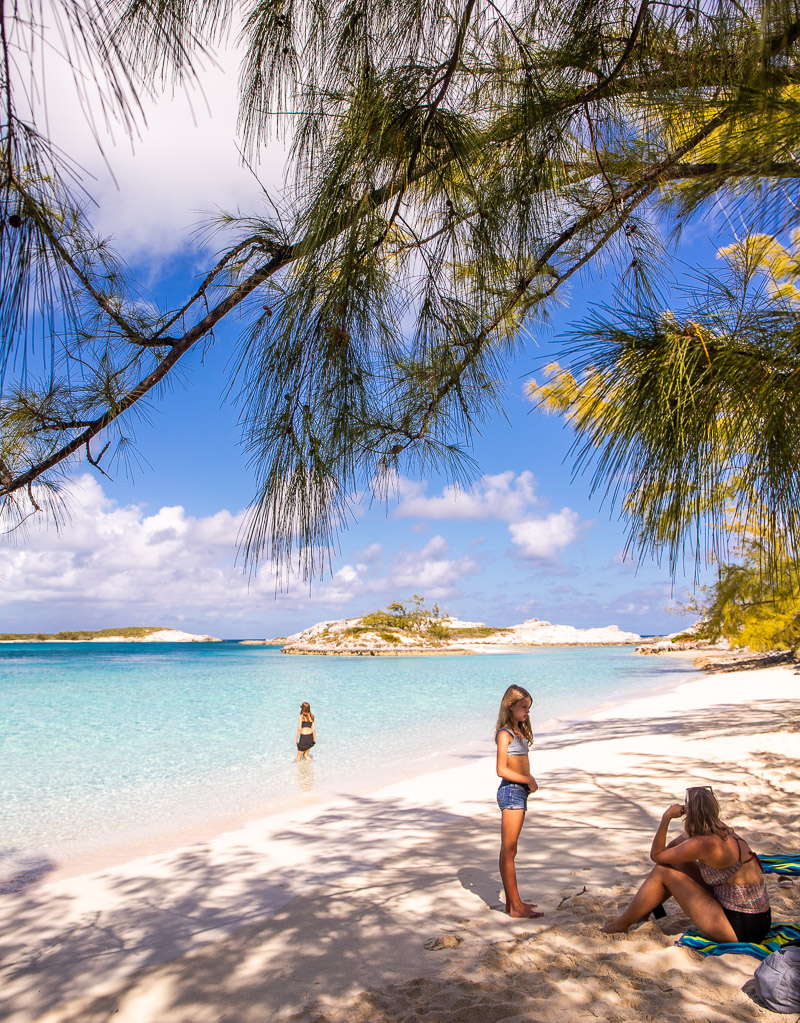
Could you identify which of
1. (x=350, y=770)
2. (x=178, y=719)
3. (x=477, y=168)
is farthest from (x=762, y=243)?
(x=178, y=719)

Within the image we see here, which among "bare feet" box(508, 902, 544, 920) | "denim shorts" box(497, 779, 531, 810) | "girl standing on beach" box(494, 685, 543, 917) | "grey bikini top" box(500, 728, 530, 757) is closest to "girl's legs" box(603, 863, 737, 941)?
"bare feet" box(508, 902, 544, 920)

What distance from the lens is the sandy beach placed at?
88.9 inches

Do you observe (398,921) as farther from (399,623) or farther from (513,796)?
(399,623)

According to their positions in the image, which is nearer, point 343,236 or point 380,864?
point 343,236

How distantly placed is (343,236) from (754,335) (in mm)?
1183

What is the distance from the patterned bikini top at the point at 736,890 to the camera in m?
2.47

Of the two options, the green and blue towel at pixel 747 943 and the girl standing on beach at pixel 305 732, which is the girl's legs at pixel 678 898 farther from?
the girl standing on beach at pixel 305 732

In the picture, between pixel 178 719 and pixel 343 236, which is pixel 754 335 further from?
pixel 178 719

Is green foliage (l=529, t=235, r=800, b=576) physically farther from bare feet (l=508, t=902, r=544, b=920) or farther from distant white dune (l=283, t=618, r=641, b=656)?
distant white dune (l=283, t=618, r=641, b=656)

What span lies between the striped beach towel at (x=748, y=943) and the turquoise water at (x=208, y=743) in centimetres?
520

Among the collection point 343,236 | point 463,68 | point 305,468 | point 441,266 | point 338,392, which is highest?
point 463,68

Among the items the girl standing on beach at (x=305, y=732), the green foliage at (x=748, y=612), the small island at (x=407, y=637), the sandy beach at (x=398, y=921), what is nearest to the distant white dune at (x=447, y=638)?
the small island at (x=407, y=637)

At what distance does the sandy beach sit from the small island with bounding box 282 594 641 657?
40949mm

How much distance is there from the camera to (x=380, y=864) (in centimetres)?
422
